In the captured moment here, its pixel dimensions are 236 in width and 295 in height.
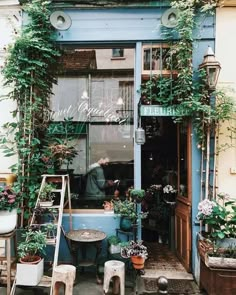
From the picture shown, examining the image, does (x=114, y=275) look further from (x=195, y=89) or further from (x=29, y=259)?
(x=195, y=89)

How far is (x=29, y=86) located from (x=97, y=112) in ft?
5.80

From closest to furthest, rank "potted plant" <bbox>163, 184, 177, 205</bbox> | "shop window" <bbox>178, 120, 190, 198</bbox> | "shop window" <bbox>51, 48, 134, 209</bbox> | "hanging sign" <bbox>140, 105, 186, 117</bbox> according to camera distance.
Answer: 1. "hanging sign" <bbox>140, 105, 186, 117</bbox>
2. "shop window" <bbox>178, 120, 190, 198</bbox>
3. "shop window" <bbox>51, 48, 134, 209</bbox>
4. "potted plant" <bbox>163, 184, 177, 205</bbox>

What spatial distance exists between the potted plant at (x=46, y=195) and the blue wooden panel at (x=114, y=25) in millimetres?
2502

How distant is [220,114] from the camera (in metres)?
4.71

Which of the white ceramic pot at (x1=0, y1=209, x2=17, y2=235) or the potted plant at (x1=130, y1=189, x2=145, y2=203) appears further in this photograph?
the potted plant at (x1=130, y1=189, x2=145, y2=203)

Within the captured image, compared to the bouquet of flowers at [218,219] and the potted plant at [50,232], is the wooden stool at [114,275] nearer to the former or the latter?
the potted plant at [50,232]

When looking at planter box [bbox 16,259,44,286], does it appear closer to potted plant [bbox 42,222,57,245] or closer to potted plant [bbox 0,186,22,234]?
potted plant [bbox 42,222,57,245]

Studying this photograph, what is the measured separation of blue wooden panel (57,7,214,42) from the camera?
5117 mm

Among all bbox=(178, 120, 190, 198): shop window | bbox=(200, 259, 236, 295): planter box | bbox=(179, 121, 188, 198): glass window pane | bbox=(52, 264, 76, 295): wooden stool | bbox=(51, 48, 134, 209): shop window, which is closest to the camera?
bbox=(52, 264, 76, 295): wooden stool

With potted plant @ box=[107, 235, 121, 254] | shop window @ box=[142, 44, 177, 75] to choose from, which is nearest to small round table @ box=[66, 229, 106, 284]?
potted plant @ box=[107, 235, 121, 254]

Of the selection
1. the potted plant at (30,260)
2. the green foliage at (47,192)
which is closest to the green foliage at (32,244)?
the potted plant at (30,260)

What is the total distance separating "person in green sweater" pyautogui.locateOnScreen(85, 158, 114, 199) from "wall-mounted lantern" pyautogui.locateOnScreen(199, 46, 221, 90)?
2478 millimetres

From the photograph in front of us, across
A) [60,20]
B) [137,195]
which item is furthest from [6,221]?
[60,20]

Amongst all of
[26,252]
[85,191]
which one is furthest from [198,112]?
[26,252]
